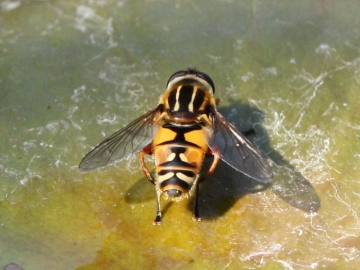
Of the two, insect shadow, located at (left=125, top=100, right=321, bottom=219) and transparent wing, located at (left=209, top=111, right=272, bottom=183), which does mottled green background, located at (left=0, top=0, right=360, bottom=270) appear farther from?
transparent wing, located at (left=209, top=111, right=272, bottom=183)

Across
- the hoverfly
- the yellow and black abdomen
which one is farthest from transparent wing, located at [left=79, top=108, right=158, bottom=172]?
the yellow and black abdomen

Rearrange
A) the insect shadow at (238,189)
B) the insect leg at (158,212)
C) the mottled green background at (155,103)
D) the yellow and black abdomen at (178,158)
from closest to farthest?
the yellow and black abdomen at (178,158) < the mottled green background at (155,103) < the insect leg at (158,212) < the insect shadow at (238,189)

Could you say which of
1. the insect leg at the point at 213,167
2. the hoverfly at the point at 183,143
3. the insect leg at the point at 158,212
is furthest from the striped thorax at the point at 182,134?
the insect leg at the point at 158,212

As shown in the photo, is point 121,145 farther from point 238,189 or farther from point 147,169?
point 238,189

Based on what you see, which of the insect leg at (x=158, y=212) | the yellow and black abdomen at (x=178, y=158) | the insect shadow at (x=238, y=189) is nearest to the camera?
the yellow and black abdomen at (x=178, y=158)

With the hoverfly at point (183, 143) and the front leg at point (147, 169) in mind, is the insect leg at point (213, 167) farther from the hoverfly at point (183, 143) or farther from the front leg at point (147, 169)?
the front leg at point (147, 169)

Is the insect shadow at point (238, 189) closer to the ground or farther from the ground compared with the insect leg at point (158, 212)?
farther from the ground
